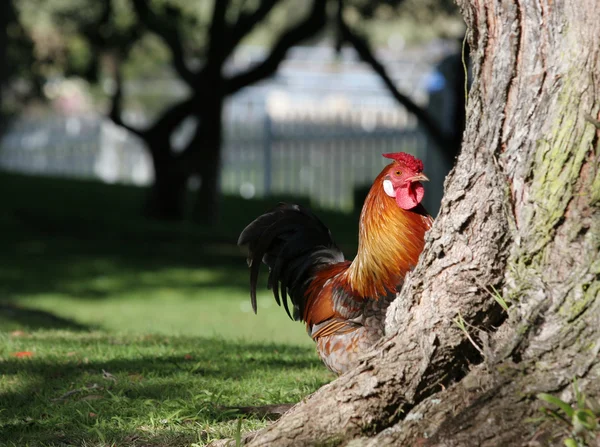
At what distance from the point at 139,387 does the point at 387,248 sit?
151 centimetres

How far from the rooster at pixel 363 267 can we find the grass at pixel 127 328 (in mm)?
348

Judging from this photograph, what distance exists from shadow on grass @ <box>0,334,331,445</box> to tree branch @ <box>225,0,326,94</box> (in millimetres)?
8418

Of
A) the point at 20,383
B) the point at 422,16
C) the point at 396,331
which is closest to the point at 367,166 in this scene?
the point at 422,16

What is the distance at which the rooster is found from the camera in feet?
15.0

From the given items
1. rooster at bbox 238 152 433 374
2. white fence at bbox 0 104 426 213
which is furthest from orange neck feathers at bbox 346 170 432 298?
white fence at bbox 0 104 426 213

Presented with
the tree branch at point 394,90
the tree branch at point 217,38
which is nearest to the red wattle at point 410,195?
the tree branch at point 394,90

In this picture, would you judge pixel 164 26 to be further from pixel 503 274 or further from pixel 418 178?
pixel 503 274

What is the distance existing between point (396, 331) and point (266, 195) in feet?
54.3

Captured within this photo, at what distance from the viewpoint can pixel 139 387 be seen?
4492 mm

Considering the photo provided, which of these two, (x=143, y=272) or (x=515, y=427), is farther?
(x=143, y=272)

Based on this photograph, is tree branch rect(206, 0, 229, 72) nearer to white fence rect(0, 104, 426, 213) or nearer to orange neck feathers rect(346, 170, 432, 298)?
white fence rect(0, 104, 426, 213)

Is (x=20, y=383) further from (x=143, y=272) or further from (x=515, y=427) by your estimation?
(x=143, y=272)

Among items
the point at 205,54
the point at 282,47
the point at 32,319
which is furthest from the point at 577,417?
the point at 205,54

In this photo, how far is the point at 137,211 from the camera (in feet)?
52.9
